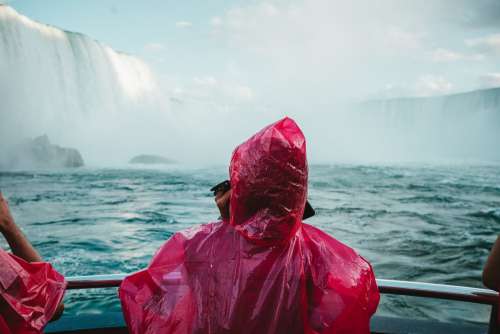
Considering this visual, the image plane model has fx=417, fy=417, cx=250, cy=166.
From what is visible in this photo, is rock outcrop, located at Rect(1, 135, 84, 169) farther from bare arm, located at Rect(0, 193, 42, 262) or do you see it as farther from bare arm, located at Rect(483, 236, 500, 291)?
bare arm, located at Rect(483, 236, 500, 291)

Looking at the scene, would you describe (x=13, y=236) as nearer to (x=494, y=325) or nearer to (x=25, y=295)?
(x=25, y=295)

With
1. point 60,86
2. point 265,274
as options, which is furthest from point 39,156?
point 265,274

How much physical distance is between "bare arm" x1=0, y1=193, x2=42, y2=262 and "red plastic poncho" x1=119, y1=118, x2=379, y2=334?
0.33m

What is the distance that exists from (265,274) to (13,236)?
26.1 inches

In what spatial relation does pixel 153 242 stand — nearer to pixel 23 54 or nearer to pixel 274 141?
pixel 274 141

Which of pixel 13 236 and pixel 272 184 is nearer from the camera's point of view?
pixel 272 184

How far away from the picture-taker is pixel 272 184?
0.97 m

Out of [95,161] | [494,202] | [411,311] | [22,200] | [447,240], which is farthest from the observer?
[95,161]

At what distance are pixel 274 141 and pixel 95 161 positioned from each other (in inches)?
1311

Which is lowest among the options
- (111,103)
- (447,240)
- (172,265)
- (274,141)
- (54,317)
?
(447,240)

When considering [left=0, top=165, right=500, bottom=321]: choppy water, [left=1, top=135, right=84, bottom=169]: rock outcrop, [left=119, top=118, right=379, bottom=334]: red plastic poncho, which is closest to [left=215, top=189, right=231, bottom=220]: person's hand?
[left=119, top=118, right=379, bottom=334]: red plastic poncho

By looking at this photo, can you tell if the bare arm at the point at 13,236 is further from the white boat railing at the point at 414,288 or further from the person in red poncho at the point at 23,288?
the white boat railing at the point at 414,288

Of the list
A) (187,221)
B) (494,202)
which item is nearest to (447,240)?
(187,221)

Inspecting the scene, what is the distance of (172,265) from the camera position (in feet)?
3.52
